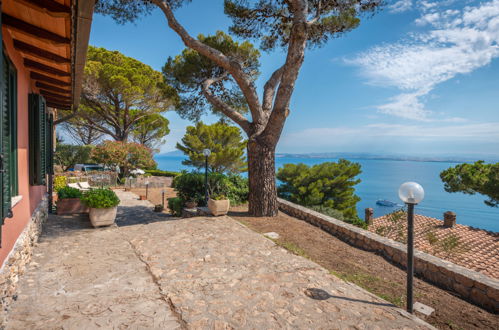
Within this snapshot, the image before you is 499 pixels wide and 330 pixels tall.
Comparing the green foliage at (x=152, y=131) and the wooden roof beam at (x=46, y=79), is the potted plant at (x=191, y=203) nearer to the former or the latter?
the wooden roof beam at (x=46, y=79)

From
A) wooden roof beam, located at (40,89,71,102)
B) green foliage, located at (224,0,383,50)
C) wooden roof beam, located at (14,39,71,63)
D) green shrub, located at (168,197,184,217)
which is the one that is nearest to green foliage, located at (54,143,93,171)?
green shrub, located at (168,197,184,217)

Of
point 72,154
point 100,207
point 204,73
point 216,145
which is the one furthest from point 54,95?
point 72,154

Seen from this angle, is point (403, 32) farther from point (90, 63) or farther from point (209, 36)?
point (90, 63)

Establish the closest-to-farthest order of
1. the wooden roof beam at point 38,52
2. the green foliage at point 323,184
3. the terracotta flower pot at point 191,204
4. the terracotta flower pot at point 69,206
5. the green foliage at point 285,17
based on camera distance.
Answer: the wooden roof beam at point 38,52 → the terracotta flower pot at point 69,206 → the terracotta flower pot at point 191,204 → the green foliage at point 285,17 → the green foliage at point 323,184

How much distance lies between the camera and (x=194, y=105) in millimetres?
9953

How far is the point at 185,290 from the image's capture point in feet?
9.55

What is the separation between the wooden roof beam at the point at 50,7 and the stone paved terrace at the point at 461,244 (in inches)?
264

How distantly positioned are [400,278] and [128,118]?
65.7ft

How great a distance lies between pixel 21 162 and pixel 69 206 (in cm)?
358

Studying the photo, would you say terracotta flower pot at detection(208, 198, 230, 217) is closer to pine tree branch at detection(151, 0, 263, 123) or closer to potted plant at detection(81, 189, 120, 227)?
potted plant at detection(81, 189, 120, 227)

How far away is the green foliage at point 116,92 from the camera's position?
15.6 m

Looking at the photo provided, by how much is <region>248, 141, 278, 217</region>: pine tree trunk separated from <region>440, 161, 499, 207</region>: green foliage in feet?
38.6

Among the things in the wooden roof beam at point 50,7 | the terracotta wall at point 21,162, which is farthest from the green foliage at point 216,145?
the wooden roof beam at point 50,7

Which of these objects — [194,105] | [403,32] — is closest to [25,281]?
[194,105]
